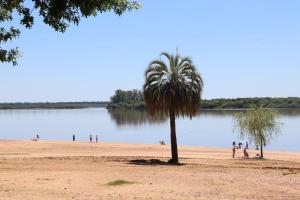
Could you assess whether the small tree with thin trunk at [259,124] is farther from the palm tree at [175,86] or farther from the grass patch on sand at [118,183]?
the grass patch on sand at [118,183]

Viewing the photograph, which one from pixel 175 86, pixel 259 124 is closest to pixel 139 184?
pixel 175 86

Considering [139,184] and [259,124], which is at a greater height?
[259,124]

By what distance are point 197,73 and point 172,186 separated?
41.6 feet

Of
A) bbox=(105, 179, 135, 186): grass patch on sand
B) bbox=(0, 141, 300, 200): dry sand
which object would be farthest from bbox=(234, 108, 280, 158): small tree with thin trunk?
bbox=(105, 179, 135, 186): grass patch on sand

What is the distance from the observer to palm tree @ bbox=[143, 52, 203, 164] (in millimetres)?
29688

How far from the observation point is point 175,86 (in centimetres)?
2967

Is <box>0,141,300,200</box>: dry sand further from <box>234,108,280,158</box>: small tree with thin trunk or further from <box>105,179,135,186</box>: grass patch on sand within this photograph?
<box>234,108,280,158</box>: small tree with thin trunk

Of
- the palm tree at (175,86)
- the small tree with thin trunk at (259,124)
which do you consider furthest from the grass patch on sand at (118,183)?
the small tree with thin trunk at (259,124)

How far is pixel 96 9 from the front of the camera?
11844 millimetres

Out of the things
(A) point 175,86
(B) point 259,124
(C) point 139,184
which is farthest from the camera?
(B) point 259,124

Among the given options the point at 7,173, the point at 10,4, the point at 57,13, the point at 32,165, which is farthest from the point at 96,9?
the point at 32,165

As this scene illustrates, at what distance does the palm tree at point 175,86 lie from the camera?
29.7 meters

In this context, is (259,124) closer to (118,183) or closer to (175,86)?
(175,86)

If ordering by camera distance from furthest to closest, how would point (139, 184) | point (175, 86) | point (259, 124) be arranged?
point (259, 124) < point (175, 86) < point (139, 184)
